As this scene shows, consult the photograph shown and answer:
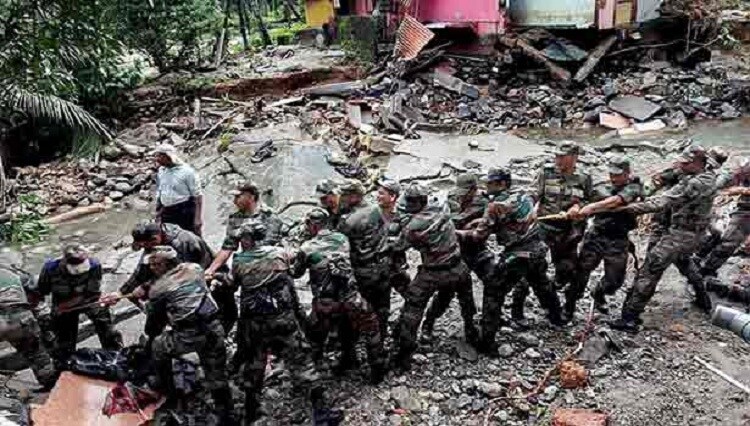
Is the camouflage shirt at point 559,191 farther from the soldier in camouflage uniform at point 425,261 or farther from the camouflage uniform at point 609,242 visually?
the soldier in camouflage uniform at point 425,261

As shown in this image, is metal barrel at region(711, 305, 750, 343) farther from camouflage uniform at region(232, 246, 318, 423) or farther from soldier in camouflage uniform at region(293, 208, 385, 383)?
camouflage uniform at region(232, 246, 318, 423)

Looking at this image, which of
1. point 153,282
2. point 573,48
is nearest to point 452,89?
point 573,48

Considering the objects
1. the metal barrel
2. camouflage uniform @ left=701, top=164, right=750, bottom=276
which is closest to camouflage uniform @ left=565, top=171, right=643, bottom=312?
camouflage uniform @ left=701, top=164, right=750, bottom=276

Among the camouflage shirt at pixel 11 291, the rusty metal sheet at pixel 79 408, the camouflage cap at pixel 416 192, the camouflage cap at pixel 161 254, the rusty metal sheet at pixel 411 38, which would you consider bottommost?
the rusty metal sheet at pixel 79 408

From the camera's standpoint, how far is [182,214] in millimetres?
7441

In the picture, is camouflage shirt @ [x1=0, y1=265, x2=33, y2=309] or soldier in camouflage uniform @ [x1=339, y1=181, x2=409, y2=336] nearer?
camouflage shirt @ [x1=0, y1=265, x2=33, y2=309]

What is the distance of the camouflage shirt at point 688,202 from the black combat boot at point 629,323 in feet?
2.98

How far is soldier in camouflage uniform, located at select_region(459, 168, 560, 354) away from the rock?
0.07 metres

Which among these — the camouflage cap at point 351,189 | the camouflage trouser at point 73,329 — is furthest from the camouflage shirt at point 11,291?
the camouflage cap at point 351,189

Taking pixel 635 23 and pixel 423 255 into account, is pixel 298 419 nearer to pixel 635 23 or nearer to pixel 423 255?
pixel 423 255

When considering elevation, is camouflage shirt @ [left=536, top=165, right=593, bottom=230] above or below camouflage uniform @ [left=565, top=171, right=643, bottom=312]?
above

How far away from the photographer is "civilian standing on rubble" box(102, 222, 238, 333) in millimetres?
5449

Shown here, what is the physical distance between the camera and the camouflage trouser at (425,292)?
5.79m

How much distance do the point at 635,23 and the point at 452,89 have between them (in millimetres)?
4318
